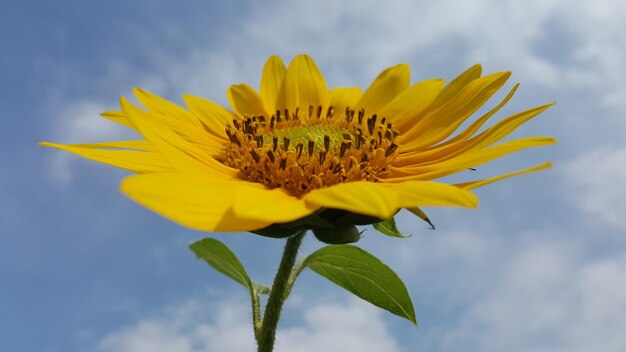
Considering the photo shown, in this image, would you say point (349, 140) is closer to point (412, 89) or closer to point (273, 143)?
point (273, 143)

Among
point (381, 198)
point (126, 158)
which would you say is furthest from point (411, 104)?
point (381, 198)

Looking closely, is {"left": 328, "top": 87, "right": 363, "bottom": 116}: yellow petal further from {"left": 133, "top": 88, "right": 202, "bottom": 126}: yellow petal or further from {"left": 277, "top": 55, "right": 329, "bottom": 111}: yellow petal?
{"left": 133, "top": 88, "right": 202, "bottom": 126}: yellow petal

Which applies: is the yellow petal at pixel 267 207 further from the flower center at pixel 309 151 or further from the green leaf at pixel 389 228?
the green leaf at pixel 389 228

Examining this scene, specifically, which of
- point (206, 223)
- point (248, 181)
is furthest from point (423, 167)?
point (206, 223)

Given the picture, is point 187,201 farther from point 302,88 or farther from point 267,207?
point 302,88

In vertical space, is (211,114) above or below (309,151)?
above

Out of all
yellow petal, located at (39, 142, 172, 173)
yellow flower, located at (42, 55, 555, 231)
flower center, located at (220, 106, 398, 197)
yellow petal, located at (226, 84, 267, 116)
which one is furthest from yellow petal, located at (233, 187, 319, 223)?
yellow petal, located at (226, 84, 267, 116)
